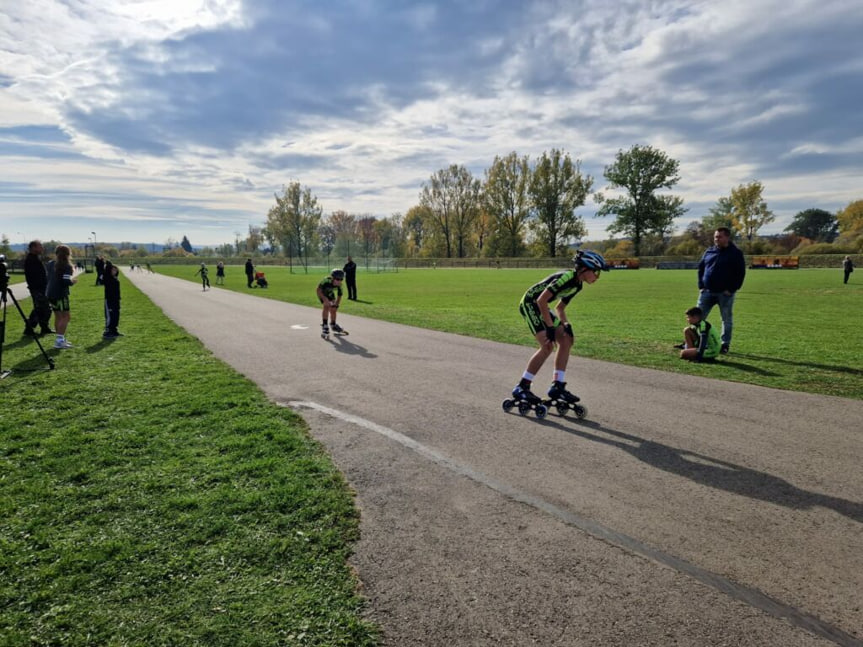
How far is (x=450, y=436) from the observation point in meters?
5.03

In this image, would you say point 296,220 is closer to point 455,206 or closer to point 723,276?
point 455,206

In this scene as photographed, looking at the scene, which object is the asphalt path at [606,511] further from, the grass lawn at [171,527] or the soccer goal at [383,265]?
the soccer goal at [383,265]

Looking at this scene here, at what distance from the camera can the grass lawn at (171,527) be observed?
7.90ft

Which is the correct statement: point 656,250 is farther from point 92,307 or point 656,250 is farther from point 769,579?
point 769,579

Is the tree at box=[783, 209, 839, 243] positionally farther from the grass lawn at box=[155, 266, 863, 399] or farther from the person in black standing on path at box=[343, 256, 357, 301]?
the person in black standing on path at box=[343, 256, 357, 301]

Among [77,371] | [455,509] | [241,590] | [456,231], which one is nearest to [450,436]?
[455,509]

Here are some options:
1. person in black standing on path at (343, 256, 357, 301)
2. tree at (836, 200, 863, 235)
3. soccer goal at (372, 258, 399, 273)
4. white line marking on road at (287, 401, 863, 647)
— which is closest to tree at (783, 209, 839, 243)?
tree at (836, 200, 863, 235)

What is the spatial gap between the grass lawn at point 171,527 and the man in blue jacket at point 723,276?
855cm

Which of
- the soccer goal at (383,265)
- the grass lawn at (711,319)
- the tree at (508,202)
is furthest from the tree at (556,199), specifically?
the grass lawn at (711,319)

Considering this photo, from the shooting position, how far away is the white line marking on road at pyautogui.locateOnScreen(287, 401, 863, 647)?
2369mm

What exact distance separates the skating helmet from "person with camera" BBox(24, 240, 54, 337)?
35.3 ft

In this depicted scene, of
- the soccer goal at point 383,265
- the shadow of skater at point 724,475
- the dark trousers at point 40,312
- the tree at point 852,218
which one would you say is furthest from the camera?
the tree at point 852,218

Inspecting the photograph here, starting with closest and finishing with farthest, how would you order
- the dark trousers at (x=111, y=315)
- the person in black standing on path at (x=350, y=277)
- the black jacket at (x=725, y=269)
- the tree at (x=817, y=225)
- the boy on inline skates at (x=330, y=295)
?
the black jacket at (x=725, y=269) < the boy on inline skates at (x=330, y=295) < the dark trousers at (x=111, y=315) < the person in black standing on path at (x=350, y=277) < the tree at (x=817, y=225)

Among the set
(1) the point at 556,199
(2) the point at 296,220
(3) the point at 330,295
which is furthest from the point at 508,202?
(3) the point at 330,295
